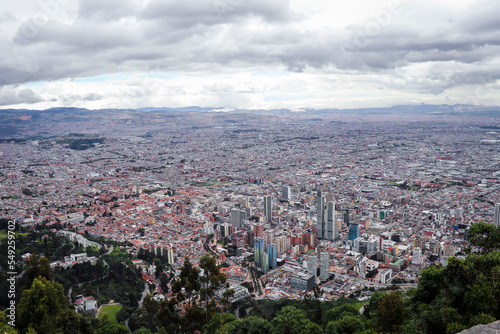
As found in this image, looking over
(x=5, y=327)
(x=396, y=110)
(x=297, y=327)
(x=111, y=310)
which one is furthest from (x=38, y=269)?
(x=396, y=110)

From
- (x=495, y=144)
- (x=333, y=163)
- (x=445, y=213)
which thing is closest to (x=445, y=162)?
(x=333, y=163)

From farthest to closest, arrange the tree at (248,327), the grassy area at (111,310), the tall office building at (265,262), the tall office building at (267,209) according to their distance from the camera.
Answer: the tall office building at (267,209), the tall office building at (265,262), the grassy area at (111,310), the tree at (248,327)

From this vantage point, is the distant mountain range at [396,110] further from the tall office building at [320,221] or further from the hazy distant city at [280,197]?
the tall office building at [320,221]

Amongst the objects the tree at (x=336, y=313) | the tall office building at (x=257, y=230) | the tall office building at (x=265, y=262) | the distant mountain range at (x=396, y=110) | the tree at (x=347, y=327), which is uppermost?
the distant mountain range at (x=396, y=110)

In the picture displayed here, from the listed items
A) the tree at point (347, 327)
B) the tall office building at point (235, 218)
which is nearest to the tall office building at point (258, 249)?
the tall office building at point (235, 218)

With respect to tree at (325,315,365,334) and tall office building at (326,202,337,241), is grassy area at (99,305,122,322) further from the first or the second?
tall office building at (326,202,337,241)

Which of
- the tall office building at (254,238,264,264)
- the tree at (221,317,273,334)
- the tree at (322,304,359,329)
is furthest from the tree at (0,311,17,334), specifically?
the tall office building at (254,238,264,264)

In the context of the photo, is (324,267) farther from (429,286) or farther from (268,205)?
(429,286)

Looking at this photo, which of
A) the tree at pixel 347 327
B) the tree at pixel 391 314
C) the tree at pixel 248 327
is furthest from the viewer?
the tree at pixel 347 327
